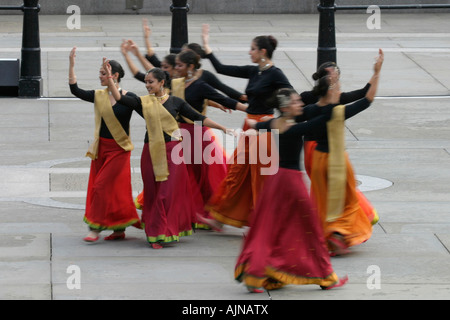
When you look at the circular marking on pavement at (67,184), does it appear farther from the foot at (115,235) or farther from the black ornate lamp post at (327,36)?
the black ornate lamp post at (327,36)

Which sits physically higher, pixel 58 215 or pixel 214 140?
pixel 214 140

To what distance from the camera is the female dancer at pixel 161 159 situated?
9633 millimetres

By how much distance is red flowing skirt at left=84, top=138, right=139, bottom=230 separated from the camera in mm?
9781

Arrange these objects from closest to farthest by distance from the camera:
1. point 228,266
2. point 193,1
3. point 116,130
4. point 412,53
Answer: point 228,266, point 116,130, point 412,53, point 193,1

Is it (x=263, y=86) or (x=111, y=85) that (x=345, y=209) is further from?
(x=111, y=85)

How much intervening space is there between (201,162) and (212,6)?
49.8ft

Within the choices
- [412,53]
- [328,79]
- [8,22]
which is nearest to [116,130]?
[328,79]

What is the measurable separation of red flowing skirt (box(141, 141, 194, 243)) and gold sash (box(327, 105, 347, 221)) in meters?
1.42

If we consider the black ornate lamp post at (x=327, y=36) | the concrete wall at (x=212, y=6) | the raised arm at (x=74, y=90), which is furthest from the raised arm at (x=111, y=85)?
the concrete wall at (x=212, y=6)

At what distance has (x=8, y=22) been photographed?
77.4 feet

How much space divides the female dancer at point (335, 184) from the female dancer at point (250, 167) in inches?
30.8

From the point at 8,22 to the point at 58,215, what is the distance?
13749mm

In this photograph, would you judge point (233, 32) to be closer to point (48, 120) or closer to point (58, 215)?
point (48, 120)

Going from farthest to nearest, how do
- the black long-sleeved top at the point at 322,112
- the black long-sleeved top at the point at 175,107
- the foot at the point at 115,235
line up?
the foot at the point at 115,235 → the black long-sleeved top at the point at 175,107 → the black long-sleeved top at the point at 322,112
